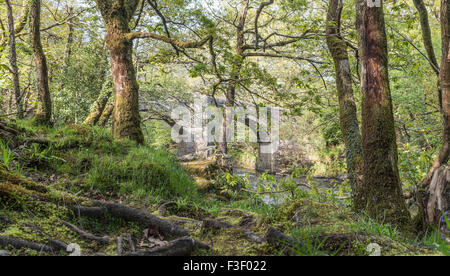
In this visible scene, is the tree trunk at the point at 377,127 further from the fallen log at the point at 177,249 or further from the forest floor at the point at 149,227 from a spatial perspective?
the fallen log at the point at 177,249

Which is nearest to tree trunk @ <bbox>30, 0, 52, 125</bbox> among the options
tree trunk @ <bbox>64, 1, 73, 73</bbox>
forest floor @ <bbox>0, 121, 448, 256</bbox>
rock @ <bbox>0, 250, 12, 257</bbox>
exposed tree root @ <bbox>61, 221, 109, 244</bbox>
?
forest floor @ <bbox>0, 121, 448, 256</bbox>

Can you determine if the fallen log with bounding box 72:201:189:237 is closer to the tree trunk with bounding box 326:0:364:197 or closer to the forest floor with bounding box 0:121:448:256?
the forest floor with bounding box 0:121:448:256

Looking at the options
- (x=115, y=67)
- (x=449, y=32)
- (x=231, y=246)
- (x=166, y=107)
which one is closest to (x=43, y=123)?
(x=115, y=67)

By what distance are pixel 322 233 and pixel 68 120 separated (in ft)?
41.1

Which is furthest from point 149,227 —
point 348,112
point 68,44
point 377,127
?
point 68,44

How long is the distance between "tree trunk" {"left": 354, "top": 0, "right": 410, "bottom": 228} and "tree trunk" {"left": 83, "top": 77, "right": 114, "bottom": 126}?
981 cm

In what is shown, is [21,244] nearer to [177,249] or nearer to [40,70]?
[177,249]

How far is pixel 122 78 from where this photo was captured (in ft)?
24.0

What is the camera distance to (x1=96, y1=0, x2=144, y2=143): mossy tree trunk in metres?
7.26

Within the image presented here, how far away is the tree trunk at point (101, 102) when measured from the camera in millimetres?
10984

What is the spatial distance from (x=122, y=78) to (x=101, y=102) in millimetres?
4605

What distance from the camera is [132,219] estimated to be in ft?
8.84

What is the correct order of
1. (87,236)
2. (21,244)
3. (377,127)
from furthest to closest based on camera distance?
(377,127), (87,236), (21,244)

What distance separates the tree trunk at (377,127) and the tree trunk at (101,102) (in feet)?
32.2
